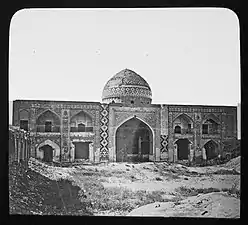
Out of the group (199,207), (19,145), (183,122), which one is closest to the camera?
(199,207)

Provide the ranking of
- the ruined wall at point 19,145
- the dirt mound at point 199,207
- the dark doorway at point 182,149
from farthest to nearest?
the dark doorway at point 182,149, the ruined wall at point 19,145, the dirt mound at point 199,207

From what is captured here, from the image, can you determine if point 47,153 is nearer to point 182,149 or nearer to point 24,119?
point 24,119

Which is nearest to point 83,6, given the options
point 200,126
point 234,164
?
point 200,126

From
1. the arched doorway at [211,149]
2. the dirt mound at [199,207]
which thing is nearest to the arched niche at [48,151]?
the dirt mound at [199,207]

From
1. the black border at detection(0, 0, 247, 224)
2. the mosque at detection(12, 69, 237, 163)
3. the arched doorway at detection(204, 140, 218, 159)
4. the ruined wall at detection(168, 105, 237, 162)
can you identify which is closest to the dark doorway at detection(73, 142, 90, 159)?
the mosque at detection(12, 69, 237, 163)

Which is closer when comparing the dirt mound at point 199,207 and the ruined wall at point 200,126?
the dirt mound at point 199,207

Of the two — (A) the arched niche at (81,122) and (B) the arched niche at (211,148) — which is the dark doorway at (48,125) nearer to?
(A) the arched niche at (81,122)

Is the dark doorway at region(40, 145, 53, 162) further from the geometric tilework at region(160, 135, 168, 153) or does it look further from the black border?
the geometric tilework at region(160, 135, 168, 153)

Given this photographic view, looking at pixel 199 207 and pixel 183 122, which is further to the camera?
pixel 183 122
